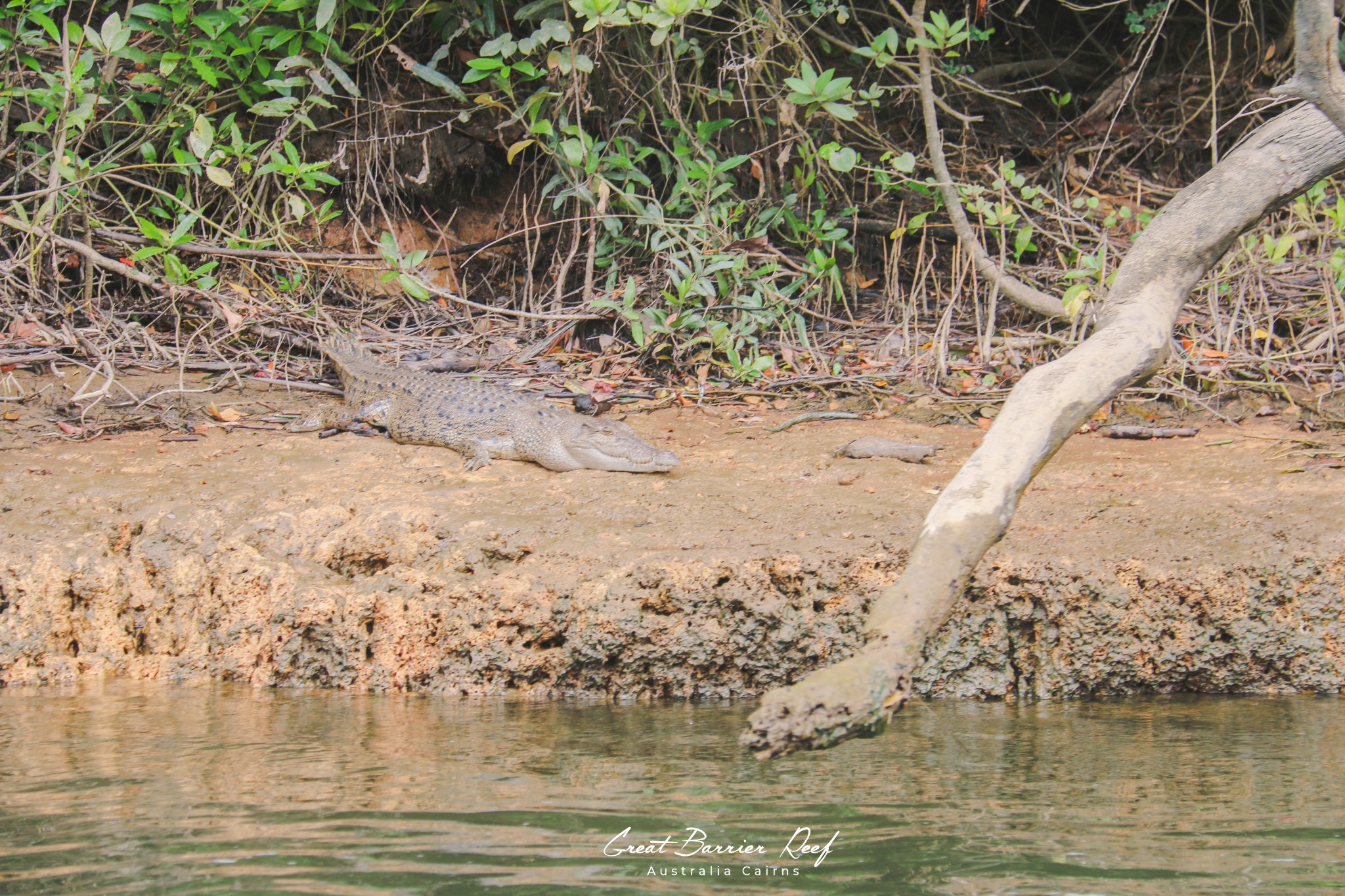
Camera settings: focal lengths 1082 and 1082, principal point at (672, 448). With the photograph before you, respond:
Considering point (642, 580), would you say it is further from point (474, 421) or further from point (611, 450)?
point (474, 421)

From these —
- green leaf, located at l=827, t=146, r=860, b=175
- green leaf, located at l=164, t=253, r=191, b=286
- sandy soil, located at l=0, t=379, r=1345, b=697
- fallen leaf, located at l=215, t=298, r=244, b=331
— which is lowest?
sandy soil, located at l=0, t=379, r=1345, b=697

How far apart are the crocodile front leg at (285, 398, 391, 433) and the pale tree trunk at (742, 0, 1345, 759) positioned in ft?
11.9

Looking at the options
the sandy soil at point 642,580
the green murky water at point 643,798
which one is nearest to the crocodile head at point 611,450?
the sandy soil at point 642,580

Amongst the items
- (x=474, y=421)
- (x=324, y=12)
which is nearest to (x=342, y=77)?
(x=324, y=12)

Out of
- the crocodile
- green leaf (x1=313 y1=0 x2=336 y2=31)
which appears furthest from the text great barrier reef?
green leaf (x1=313 y1=0 x2=336 y2=31)

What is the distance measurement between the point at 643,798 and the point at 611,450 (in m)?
2.34

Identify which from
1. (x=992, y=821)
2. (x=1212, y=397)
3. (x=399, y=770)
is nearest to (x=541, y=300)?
(x=1212, y=397)

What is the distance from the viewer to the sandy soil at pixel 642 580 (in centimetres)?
347

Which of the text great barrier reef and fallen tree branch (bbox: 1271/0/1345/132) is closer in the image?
the text great barrier reef

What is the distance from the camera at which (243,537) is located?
3.89 meters

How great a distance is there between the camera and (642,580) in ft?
11.3

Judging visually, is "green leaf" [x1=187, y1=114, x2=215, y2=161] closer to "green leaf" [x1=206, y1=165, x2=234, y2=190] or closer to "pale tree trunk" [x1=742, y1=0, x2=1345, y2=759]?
"green leaf" [x1=206, y1=165, x2=234, y2=190]

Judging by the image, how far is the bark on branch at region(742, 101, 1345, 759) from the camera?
198cm

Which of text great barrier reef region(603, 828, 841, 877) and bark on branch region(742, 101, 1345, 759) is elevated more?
bark on branch region(742, 101, 1345, 759)
